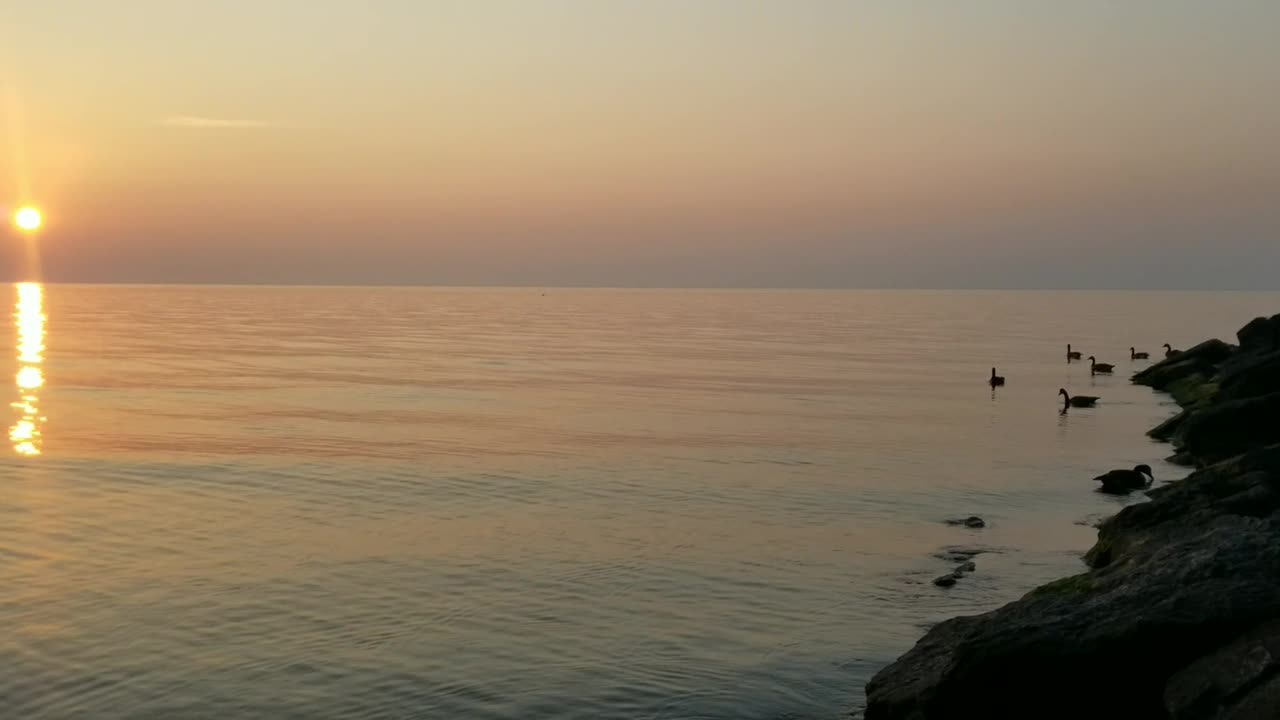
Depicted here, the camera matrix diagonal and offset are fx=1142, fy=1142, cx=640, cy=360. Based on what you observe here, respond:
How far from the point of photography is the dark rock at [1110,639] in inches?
476

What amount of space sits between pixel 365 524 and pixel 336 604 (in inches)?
274

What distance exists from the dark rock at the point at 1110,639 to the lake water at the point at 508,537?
3.03m

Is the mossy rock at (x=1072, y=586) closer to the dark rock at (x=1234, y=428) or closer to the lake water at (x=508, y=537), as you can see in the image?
the lake water at (x=508, y=537)

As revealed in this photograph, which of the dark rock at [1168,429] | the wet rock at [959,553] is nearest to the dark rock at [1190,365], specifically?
the dark rock at [1168,429]

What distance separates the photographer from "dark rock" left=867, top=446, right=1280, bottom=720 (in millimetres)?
12102

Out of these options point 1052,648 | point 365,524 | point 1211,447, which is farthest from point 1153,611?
point 1211,447

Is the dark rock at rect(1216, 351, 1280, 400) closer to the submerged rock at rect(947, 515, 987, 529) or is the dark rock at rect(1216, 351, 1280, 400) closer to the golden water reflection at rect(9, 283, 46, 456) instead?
the submerged rock at rect(947, 515, 987, 529)

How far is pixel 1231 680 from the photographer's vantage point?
430 inches

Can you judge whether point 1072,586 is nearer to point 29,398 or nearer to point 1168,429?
point 1168,429

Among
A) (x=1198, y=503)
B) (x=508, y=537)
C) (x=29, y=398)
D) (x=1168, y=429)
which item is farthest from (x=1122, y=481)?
(x=29, y=398)

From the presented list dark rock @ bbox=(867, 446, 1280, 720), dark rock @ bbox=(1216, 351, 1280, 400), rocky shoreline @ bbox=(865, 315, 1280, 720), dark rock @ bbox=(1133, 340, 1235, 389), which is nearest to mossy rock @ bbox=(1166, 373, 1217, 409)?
dark rock @ bbox=(1133, 340, 1235, 389)

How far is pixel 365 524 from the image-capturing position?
27547 mm

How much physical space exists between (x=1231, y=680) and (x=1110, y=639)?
159cm

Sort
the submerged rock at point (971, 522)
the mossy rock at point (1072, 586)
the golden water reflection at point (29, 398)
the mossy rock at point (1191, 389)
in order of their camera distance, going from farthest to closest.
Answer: the mossy rock at point (1191, 389), the golden water reflection at point (29, 398), the submerged rock at point (971, 522), the mossy rock at point (1072, 586)
